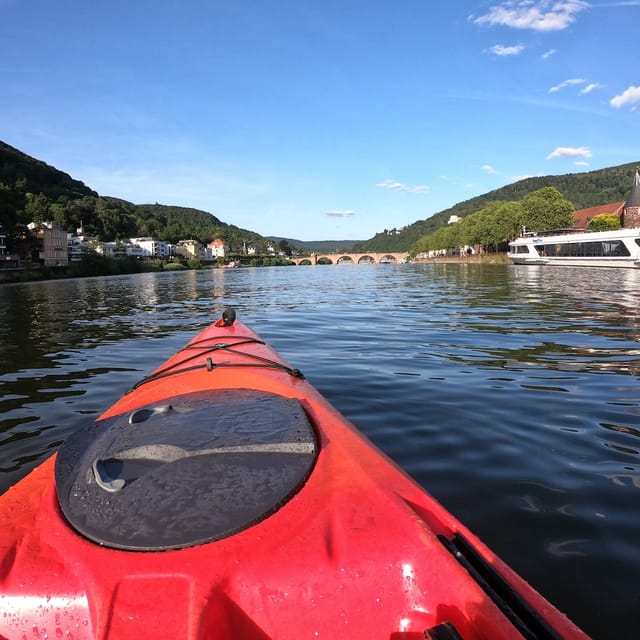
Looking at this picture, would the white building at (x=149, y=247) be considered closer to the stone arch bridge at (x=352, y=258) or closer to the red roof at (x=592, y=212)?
the stone arch bridge at (x=352, y=258)

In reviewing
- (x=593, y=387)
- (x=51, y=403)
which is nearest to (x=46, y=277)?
(x=51, y=403)

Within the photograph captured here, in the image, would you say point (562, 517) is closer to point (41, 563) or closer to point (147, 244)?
point (41, 563)

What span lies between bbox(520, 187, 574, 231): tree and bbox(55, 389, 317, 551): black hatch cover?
7273 cm

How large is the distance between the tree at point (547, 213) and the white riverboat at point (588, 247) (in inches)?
60.5

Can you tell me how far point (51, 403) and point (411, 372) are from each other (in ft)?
16.1

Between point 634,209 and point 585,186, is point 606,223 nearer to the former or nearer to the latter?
point 634,209

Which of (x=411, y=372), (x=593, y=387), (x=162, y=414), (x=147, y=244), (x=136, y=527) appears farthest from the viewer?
(x=147, y=244)

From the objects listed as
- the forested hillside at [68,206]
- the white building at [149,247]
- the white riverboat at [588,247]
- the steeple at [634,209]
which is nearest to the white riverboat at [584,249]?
the white riverboat at [588,247]

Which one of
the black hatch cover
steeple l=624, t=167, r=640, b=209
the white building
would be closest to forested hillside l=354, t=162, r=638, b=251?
steeple l=624, t=167, r=640, b=209

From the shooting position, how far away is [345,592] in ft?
4.83

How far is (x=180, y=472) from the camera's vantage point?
2051mm

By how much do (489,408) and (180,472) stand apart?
3.98m

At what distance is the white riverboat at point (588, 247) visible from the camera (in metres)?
42.1

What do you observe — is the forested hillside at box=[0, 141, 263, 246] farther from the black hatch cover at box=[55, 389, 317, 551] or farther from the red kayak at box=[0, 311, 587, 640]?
the red kayak at box=[0, 311, 587, 640]
